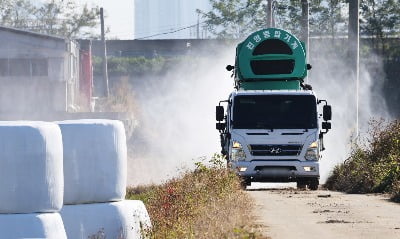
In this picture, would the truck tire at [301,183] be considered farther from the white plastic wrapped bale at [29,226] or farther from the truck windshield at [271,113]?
the white plastic wrapped bale at [29,226]

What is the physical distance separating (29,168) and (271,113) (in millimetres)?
13626

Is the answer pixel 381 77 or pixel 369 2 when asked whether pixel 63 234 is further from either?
pixel 369 2

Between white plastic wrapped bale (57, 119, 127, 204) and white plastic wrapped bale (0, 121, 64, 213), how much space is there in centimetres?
157

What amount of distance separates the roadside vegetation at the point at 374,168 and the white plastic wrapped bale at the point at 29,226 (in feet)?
37.3

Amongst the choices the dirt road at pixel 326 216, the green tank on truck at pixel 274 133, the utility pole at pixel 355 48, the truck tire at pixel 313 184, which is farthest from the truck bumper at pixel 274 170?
the utility pole at pixel 355 48

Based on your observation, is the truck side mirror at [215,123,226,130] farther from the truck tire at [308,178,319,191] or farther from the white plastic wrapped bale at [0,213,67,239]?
the white plastic wrapped bale at [0,213,67,239]

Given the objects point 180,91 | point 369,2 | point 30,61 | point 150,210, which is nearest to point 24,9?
point 180,91

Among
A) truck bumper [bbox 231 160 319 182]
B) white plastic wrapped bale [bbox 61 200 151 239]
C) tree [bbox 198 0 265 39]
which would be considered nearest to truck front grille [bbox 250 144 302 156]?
truck bumper [bbox 231 160 319 182]

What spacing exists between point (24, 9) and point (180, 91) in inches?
1156

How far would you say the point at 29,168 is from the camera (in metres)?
14.6

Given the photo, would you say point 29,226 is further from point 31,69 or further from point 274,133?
point 31,69

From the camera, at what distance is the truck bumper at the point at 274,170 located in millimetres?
27922

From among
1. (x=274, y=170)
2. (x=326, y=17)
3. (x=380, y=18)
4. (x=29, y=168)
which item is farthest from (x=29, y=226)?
(x=326, y=17)

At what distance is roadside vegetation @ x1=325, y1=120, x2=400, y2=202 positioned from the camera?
26.8 meters
